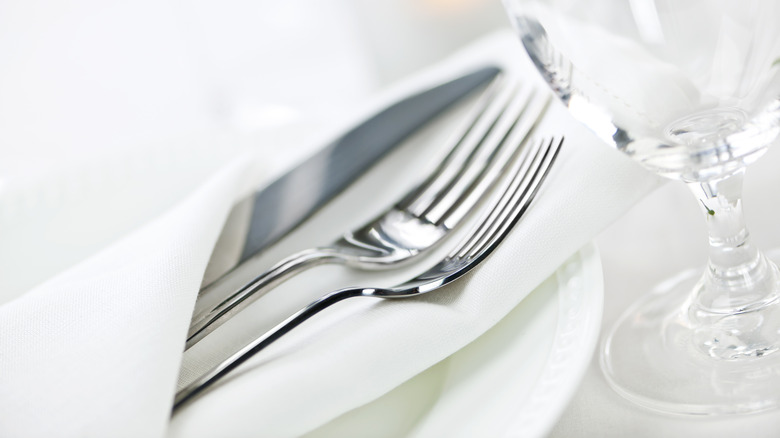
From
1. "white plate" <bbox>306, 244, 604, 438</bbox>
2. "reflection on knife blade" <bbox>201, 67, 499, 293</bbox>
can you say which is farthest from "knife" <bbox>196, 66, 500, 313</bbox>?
"white plate" <bbox>306, 244, 604, 438</bbox>

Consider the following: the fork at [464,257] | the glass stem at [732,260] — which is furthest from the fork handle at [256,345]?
the glass stem at [732,260]

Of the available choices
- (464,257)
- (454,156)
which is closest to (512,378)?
(464,257)

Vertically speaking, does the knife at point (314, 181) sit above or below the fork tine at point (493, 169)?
A: above

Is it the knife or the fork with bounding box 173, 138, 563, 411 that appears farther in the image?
the knife

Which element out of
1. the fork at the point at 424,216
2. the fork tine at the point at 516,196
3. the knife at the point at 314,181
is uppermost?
the knife at the point at 314,181

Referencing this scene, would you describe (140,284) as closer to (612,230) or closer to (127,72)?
(612,230)

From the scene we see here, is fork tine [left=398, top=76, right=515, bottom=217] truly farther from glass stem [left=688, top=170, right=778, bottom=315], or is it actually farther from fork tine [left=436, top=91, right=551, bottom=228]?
glass stem [left=688, top=170, right=778, bottom=315]

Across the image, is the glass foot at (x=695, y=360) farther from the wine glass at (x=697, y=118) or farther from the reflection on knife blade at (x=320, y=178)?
the reflection on knife blade at (x=320, y=178)

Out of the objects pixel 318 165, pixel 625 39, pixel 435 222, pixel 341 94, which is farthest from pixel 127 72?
pixel 625 39
